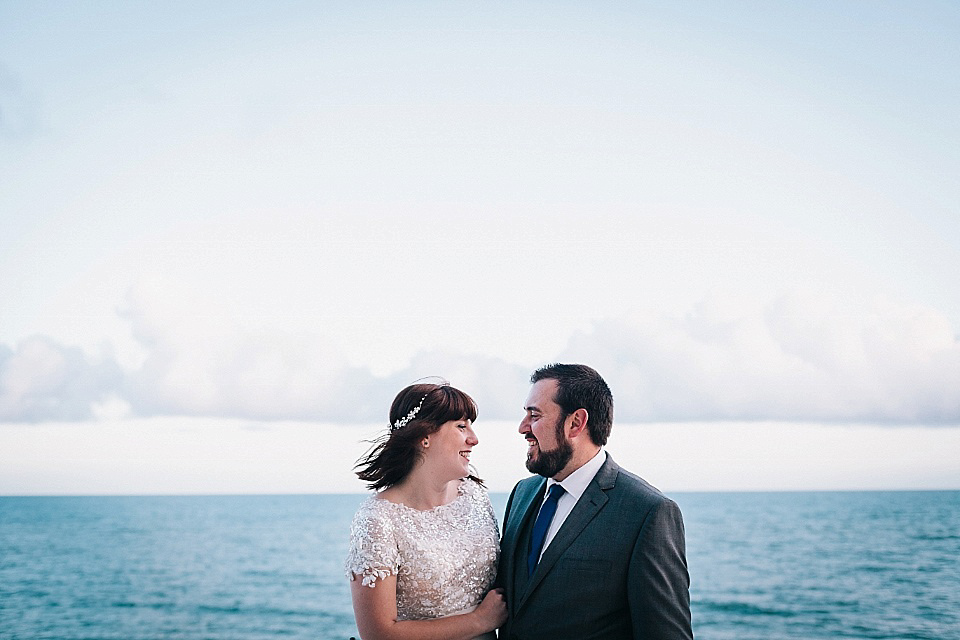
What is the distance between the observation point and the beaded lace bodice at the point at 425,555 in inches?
150

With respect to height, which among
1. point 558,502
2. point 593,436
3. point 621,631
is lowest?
point 621,631

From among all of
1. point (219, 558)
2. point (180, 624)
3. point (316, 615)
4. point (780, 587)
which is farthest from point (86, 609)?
point (780, 587)

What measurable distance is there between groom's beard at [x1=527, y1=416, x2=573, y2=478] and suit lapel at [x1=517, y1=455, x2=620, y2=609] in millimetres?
171

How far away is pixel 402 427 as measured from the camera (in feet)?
13.4

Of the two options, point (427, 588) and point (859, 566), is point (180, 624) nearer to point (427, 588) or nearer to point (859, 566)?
point (427, 588)

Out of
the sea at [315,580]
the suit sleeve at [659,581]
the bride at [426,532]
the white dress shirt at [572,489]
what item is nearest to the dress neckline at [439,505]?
the bride at [426,532]

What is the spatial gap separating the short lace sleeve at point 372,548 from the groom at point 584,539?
59cm

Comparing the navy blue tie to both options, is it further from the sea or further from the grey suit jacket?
the sea

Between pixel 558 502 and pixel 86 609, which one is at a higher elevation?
pixel 558 502

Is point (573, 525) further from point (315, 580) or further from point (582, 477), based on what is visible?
point (315, 580)

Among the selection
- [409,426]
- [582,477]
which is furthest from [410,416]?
[582,477]

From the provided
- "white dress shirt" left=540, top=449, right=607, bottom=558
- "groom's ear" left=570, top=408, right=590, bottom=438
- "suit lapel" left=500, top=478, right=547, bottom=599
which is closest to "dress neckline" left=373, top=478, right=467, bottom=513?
"suit lapel" left=500, top=478, right=547, bottom=599

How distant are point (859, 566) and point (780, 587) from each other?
6.48 m

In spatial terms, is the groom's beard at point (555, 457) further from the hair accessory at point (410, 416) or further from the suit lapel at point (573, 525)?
the hair accessory at point (410, 416)
